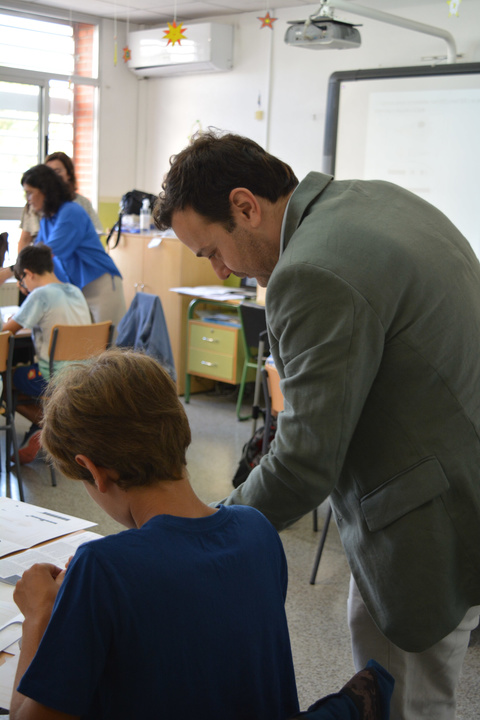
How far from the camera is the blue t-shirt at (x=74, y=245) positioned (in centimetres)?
443

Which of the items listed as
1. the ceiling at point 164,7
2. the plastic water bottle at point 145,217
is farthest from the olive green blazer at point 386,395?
the plastic water bottle at point 145,217

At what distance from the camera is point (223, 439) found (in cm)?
491

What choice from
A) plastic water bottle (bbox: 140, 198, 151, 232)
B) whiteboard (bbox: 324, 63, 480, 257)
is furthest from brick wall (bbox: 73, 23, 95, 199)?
whiteboard (bbox: 324, 63, 480, 257)

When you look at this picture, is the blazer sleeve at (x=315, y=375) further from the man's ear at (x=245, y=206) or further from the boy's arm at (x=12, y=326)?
the boy's arm at (x=12, y=326)

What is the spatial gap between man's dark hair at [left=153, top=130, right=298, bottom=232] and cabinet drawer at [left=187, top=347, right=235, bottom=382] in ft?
13.9

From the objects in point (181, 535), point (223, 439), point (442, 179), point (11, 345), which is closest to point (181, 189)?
point (181, 535)

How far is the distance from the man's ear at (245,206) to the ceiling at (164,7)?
4700 mm

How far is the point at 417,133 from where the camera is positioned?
516 cm

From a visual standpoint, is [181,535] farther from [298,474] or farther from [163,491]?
[298,474]

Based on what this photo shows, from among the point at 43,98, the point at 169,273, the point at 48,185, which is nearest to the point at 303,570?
the point at 48,185

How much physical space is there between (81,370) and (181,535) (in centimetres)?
27

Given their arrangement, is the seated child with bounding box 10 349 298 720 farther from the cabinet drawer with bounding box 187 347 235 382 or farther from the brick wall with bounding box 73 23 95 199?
the brick wall with bounding box 73 23 95 199

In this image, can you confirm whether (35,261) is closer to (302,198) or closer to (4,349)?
(4,349)

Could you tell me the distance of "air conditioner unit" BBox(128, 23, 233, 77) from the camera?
618 centimetres
